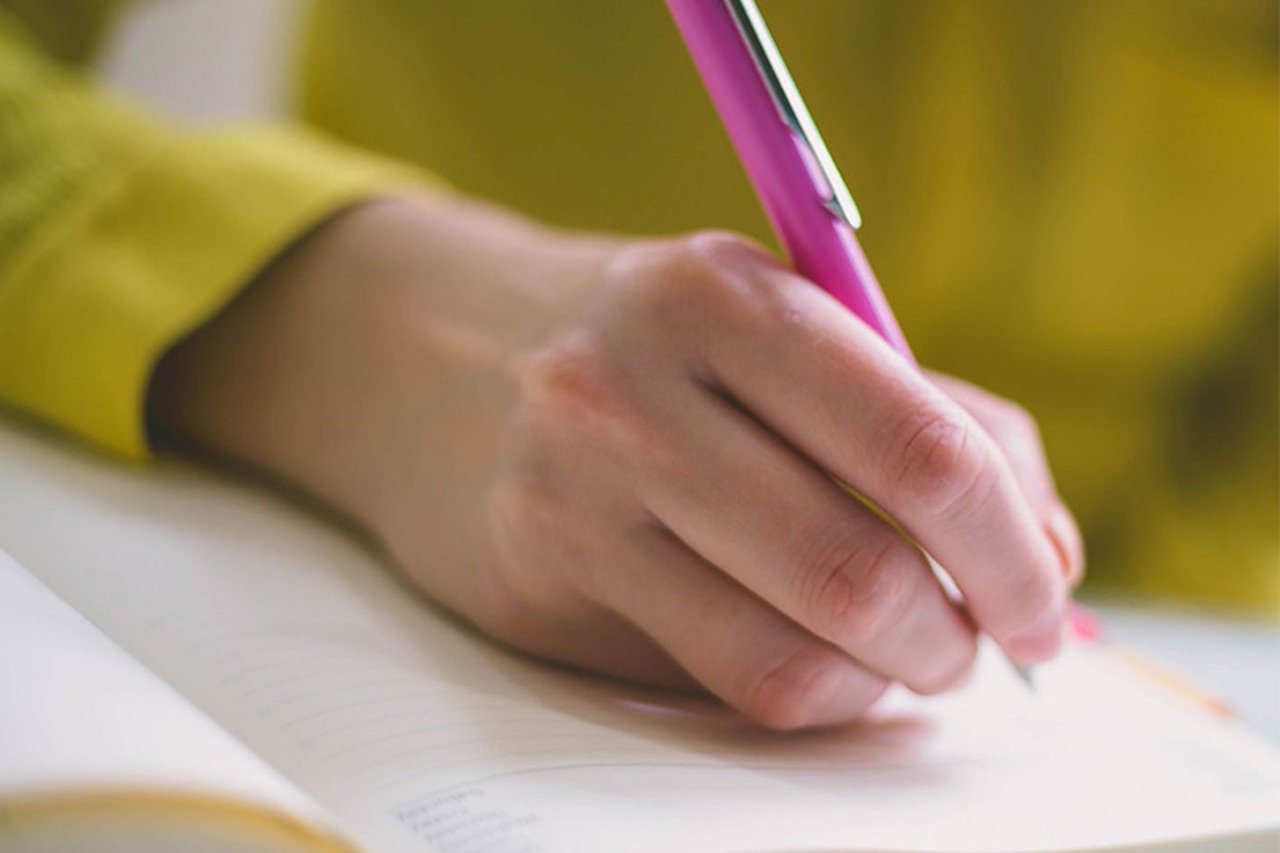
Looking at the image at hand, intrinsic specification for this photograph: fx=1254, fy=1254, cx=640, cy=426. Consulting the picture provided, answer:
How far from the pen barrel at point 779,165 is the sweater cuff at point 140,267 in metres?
0.22

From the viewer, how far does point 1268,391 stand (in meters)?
0.71

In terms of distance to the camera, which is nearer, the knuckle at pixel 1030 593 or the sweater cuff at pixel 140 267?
the knuckle at pixel 1030 593

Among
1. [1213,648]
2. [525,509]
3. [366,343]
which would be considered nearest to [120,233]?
[366,343]

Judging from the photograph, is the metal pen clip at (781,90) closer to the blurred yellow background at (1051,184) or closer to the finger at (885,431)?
the finger at (885,431)

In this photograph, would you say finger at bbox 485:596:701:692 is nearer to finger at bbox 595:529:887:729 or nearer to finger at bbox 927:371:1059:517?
finger at bbox 595:529:887:729

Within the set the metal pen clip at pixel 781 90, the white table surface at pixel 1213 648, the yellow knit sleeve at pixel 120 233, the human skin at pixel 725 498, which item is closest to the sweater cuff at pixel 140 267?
the yellow knit sleeve at pixel 120 233

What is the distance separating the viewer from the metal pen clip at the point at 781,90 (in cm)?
35

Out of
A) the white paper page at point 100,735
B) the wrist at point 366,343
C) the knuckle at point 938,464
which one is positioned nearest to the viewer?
the white paper page at point 100,735

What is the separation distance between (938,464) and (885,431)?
0.05ft

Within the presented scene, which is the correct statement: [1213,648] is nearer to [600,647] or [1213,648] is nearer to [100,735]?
[600,647]

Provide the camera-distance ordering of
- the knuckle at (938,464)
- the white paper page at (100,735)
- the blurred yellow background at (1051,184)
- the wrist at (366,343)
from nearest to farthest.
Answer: the white paper page at (100,735)
the knuckle at (938,464)
the wrist at (366,343)
the blurred yellow background at (1051,184)

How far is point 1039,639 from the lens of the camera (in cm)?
37

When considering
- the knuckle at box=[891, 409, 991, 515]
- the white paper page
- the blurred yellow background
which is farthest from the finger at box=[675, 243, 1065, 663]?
the blurred yellow background

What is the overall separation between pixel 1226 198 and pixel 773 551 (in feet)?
1.52
